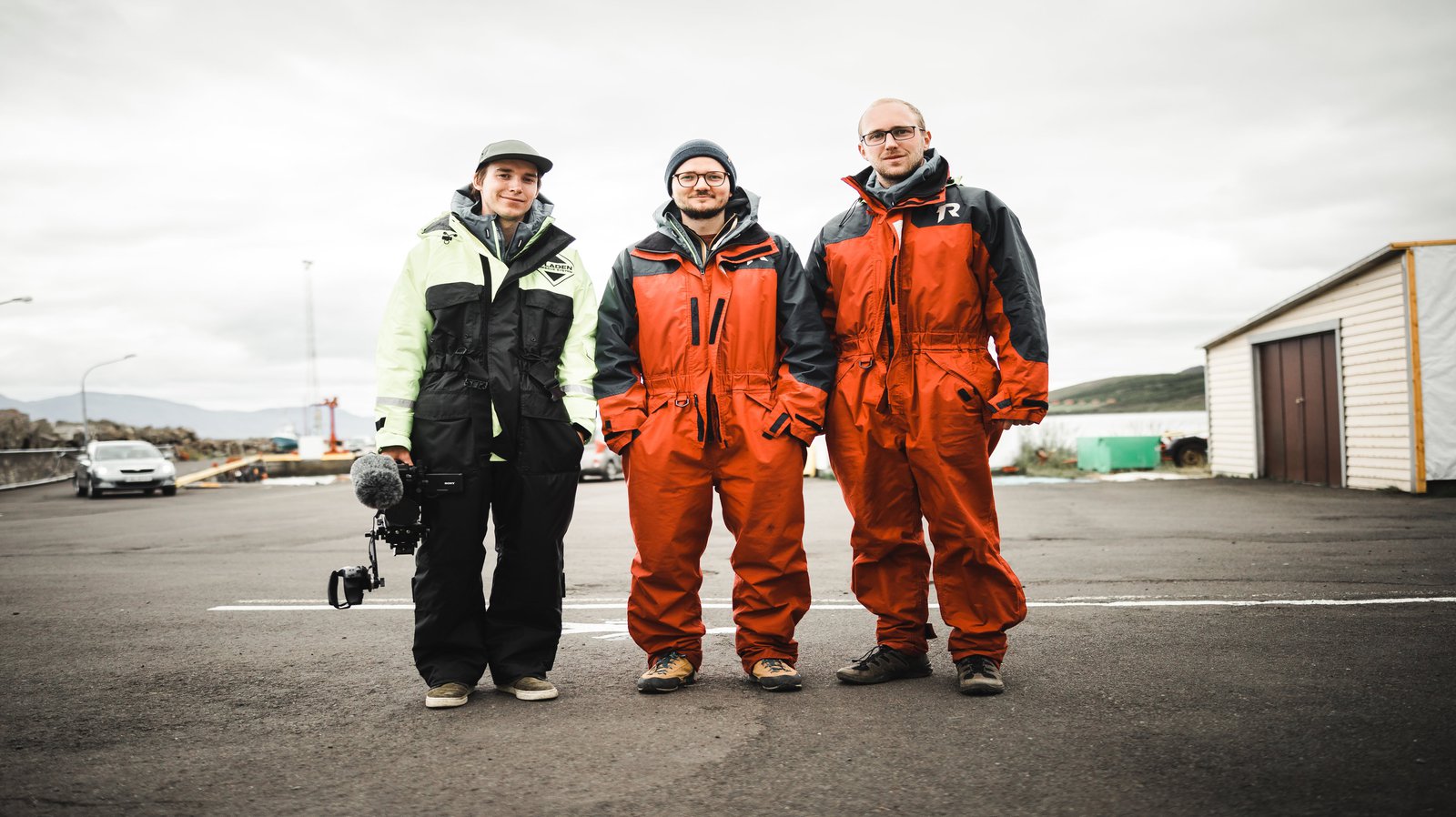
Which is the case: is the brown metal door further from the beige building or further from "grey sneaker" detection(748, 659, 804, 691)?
"grey sneaker" detection(748, 659, 804, 691)

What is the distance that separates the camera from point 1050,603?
5652 millimetres

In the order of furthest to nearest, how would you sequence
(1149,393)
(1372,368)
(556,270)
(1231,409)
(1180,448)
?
(1149,393) → (1180,448) → (1231,409) → (1372,368) → (556,270)

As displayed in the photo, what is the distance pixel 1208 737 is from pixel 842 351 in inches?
75.9

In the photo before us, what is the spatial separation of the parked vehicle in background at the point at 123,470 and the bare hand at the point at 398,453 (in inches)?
841

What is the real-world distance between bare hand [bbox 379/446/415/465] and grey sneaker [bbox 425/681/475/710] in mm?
860

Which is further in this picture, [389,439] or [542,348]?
[542,348]

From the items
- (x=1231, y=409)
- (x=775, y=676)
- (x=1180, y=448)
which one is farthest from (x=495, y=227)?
(x=1180, y=448)

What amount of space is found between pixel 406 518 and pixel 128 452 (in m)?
22.8

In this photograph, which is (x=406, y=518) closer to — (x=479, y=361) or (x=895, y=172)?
(x=479, y=361)

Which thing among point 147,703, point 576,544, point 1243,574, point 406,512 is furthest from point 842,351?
point 576,544

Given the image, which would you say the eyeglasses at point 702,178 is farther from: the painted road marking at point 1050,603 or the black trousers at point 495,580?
the painted road marking at point 1050,603

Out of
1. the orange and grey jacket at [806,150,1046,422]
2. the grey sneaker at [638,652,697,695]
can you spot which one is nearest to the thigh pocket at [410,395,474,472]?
the grey sneaker at [638,652,697,695]

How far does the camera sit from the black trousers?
3771 millimetres

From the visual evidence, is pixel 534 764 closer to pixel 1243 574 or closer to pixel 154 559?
pixel 1243 574
